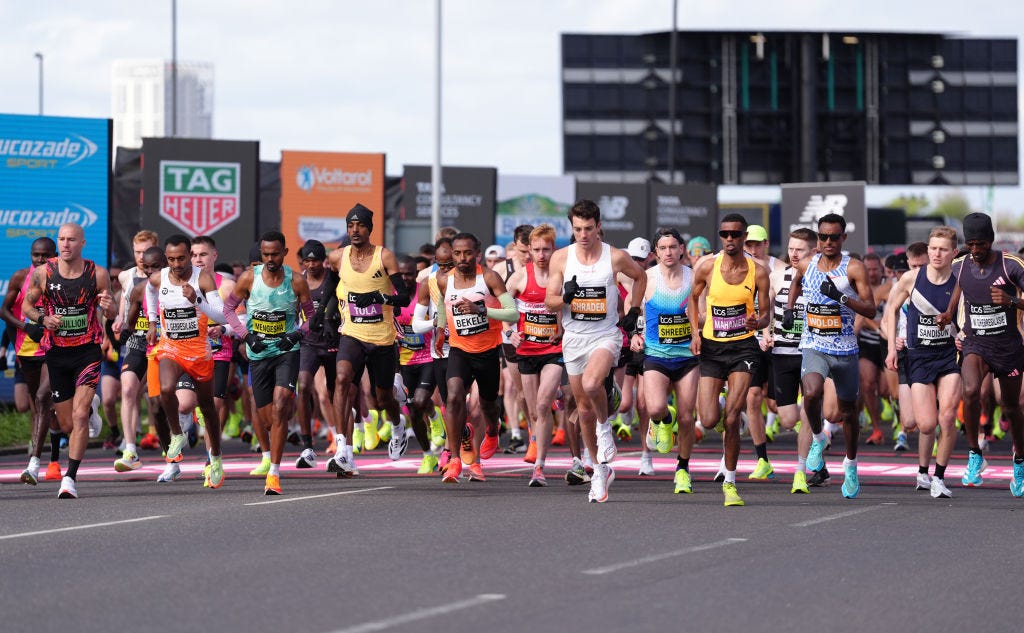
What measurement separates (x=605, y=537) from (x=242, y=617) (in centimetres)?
347

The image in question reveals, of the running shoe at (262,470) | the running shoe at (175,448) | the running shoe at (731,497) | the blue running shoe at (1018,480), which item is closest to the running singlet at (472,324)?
the running shoe at (262,470)

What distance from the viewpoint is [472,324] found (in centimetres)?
1402

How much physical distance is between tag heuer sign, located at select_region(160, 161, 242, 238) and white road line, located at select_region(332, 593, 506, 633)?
20.6 m

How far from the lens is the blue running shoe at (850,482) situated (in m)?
13.5

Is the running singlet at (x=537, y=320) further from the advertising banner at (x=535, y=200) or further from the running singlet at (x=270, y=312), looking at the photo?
the advertising banner at (x=535, y=200)

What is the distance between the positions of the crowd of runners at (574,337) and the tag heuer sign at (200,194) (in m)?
12.1

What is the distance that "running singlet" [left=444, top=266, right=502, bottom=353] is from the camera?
1400 centimetres

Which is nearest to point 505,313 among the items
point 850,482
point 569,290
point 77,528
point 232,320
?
point 569,290

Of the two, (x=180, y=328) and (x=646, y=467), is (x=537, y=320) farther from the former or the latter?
(x=180, y=328)

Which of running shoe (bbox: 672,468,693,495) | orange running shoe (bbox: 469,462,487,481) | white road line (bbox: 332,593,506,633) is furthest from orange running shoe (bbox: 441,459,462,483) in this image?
white road line (bbox: 332,593,506,633)

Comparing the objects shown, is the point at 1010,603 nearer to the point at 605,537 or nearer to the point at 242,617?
the point at 605,537

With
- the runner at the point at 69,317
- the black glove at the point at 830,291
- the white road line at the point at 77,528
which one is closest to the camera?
the white road line at the point at 77,528

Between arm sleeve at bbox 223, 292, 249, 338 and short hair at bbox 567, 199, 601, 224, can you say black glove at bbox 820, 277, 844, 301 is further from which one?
arm sleeve at bbox 223, 292, 249, 338

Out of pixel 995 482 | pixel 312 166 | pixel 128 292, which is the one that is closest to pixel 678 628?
pixel 995 482
